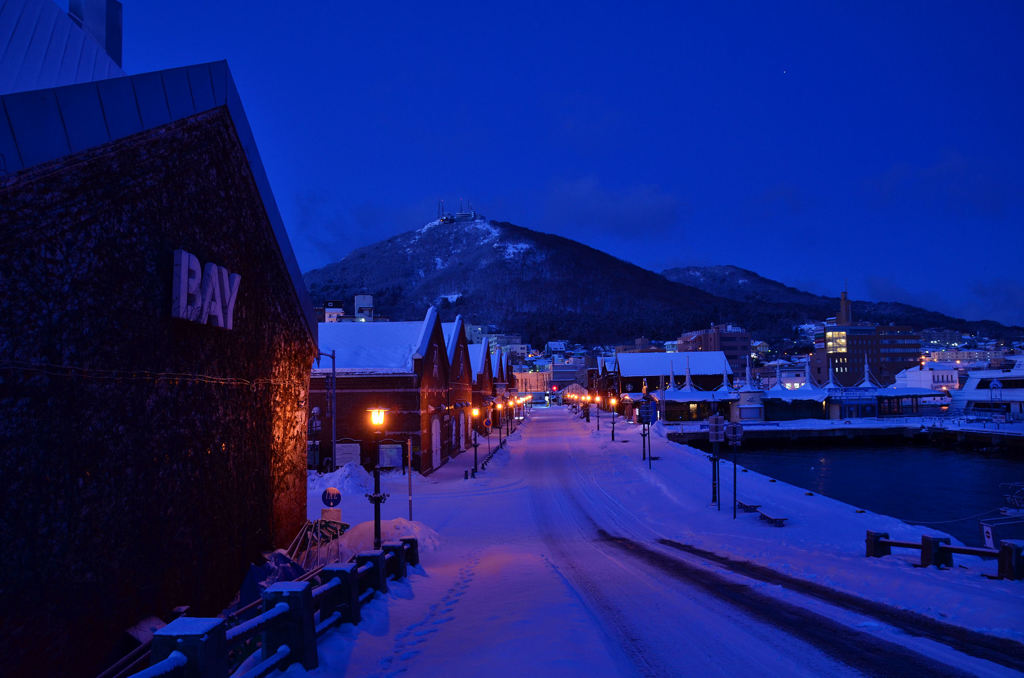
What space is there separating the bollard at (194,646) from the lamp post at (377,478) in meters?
8.67

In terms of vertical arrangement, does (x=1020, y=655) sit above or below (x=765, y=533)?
above

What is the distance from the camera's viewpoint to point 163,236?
34.7ft

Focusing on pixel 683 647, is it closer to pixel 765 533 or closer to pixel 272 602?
pixel 272 602

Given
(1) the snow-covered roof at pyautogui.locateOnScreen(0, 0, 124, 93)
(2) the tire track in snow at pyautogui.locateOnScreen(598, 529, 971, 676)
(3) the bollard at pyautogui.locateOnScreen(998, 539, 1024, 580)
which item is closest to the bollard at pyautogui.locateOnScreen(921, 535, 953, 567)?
(3) the bollard at pyautogui.locateOnScreen(998, 539, 1024, 580)

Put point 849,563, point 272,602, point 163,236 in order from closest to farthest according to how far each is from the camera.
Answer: point 272,602 < point 163,236 < point 849,563

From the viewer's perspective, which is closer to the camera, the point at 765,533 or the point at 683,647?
the point at 683,647

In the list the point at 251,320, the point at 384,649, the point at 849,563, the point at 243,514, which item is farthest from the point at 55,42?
the point at 849,563

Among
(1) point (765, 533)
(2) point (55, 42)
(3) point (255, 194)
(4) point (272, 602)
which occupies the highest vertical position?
(2) point (55, 42)

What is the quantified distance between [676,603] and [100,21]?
57.1ft

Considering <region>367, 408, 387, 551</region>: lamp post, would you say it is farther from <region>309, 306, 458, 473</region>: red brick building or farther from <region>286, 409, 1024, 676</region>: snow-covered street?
<region>286, 409, 1024, 676</region>: snow-covered street

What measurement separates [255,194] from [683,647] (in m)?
12.3

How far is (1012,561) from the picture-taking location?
1334 cm

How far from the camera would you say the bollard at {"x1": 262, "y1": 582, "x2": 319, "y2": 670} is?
27.1ft

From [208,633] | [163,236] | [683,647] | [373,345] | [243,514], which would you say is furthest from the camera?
[373,345]
